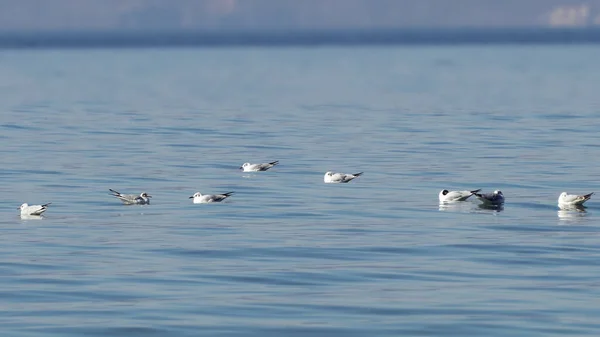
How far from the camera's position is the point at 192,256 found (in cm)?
2428

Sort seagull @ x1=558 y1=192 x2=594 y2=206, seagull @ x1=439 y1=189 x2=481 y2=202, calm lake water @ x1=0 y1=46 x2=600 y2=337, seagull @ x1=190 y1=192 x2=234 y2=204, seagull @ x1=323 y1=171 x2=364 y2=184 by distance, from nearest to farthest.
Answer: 1. calm lake water @ x1=0 y1=46 x2=600 y2=337
2. seagull @ x1=558 y1=192 x2=594 y2=206
3. seagull @ x1=439 y1=189 x2=481 y2=202
4. seagull @ x1=190 y1=192 x2=234 y2=204
5. seagull @ x1=323 y1=171 x2=364 y2=184

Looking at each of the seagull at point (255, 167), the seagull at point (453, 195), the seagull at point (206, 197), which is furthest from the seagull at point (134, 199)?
the seagull at point (255, 167)

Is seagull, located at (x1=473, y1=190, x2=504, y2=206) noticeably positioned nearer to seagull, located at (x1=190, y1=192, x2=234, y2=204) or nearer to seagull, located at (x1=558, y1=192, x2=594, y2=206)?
seagull, located at (x1=558, y1=192, x2=594, y2=206)

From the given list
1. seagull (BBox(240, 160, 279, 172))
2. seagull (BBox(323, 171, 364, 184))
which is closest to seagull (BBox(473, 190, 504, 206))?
seagull (BBox(323, 171, 364, 184))

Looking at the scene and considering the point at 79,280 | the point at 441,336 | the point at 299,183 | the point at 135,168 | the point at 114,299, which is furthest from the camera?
the point at 135,168

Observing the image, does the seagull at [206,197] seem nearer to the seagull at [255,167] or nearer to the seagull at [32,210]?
the seagull at [32,210]

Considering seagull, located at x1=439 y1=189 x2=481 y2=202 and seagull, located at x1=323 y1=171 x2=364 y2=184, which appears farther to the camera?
A: seagull, located at x1=323 y1=171 x2=364 y2=184

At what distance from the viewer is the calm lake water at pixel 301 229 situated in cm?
1933

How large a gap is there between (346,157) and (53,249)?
65.1 feet

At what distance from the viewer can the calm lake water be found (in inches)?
761

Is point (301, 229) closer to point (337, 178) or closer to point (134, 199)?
point (134, 199)

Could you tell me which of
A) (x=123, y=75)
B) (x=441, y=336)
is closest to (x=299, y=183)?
(x=441, y=336)

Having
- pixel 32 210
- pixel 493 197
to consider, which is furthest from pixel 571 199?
pixel 32 210

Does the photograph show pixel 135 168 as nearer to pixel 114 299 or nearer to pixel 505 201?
pixel 505 201
